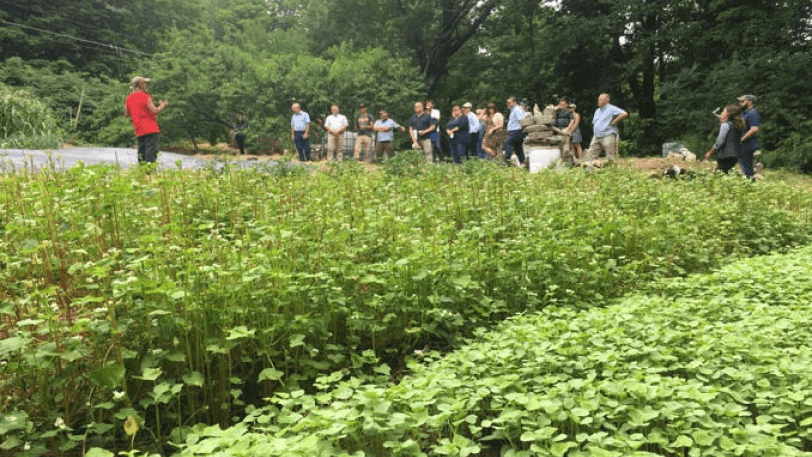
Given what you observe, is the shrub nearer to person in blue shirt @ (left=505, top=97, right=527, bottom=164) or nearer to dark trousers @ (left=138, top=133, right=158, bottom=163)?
dark trousers @ (left=138, top=133, right=158, bottom=163)

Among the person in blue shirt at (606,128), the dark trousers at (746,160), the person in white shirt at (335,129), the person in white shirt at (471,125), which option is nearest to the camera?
the dark trousers at (746,160)

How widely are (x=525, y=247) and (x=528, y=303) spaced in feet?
2.06

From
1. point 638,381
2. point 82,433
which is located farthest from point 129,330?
point 638,381

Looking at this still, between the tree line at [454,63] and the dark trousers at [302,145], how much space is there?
3.80 m

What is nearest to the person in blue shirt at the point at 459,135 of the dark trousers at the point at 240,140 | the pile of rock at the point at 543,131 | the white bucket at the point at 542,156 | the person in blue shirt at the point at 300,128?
the pile of rock at the point at 543,131

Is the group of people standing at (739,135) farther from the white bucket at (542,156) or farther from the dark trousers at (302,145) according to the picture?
the dark trousers at (302,145)

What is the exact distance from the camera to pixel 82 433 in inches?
121

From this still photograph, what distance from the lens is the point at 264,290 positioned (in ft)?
11.8

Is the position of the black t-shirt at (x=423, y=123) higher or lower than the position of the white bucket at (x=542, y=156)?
higher

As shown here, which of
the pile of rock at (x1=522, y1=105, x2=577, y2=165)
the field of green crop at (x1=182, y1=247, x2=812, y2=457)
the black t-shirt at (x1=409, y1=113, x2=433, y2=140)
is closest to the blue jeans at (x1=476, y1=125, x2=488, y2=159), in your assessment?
the black t-shirt at (x1=409, y1=113, x2=433, y2=140)

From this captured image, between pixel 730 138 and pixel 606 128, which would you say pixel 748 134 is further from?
pixel 606 128

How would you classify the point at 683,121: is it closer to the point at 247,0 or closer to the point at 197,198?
the point at 197,198

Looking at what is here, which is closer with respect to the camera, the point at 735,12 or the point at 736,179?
the point at 736,179

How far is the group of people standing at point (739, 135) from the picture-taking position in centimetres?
1110
